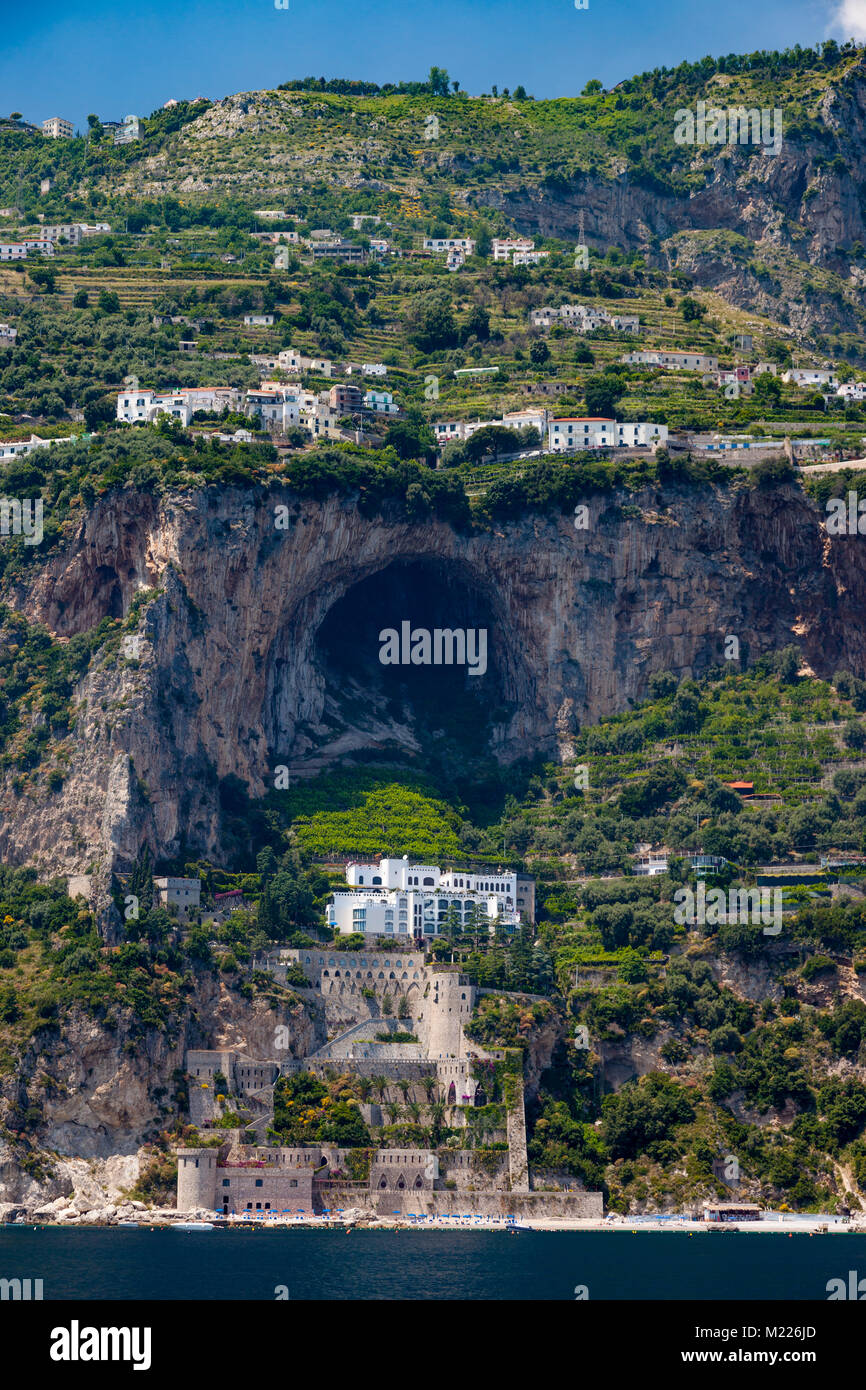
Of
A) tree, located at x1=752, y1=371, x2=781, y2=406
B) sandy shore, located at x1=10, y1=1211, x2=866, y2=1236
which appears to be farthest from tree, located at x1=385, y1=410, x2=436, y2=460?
sandy shore, located at x1=10, y1=1211, x2=866, y2=1236

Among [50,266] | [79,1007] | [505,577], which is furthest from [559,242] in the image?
[79,1007]

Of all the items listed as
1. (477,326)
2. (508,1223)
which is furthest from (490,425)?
(508,1223)

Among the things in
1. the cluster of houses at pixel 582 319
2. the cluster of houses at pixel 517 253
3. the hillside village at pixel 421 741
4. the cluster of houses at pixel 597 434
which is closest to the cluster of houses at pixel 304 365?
the hillside village at pixel 421 741

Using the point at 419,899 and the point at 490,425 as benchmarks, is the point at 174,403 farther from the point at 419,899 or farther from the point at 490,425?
the point at 419,899

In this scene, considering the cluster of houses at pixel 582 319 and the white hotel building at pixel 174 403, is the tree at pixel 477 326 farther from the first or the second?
the white hotel building at pixel 174 403

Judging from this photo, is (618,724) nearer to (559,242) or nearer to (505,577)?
(505,577)

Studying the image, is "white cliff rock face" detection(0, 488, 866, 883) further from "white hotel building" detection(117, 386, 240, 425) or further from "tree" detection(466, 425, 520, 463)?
"white hotel building" detection(117, 386, 240, 425)
